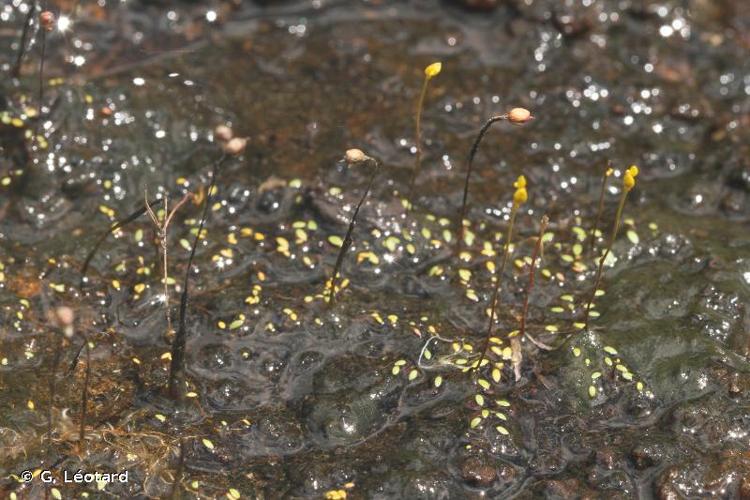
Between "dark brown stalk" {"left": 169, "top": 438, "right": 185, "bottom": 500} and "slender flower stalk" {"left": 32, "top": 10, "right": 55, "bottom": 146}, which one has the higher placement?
"slender flower stalk" {"left": 32, "top": 10, "right": 55, "bottom": 146}

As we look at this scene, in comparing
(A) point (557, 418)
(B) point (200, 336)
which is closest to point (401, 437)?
(A) point (557, 418)

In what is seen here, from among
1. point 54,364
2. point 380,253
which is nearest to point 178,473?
point 54,364

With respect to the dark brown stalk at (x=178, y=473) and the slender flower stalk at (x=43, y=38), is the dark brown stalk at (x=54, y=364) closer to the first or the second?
the dark brown stalk at (x=178, y=473)

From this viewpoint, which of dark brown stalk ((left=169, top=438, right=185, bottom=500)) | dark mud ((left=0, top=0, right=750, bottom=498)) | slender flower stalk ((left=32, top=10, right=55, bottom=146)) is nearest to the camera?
dark brown stalk ((left=169, top=438, right=185, bottom=500))

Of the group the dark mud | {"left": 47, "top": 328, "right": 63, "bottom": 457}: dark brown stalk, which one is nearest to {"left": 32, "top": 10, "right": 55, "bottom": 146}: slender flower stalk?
the dark mud

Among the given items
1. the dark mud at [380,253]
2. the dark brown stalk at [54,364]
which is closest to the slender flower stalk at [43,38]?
the dark mud at [380,253]

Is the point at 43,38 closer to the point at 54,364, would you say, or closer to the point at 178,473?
the point at 54,364

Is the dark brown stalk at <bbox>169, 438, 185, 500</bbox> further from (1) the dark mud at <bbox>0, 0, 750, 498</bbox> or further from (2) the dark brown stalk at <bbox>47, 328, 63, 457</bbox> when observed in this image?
(2) the dark brown stalk at <bbox>47, 328, 63, 457</bbox>

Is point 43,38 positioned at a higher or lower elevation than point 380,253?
higher
